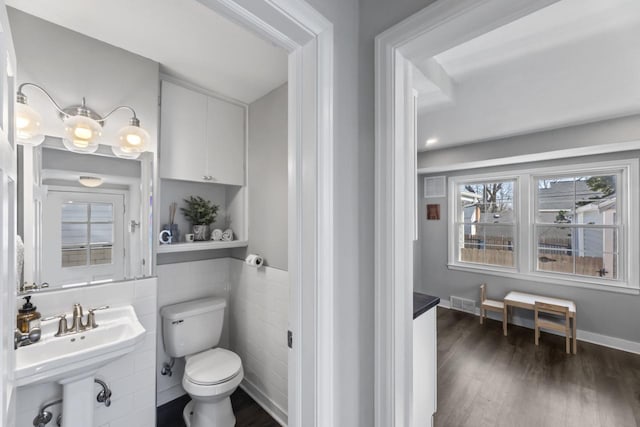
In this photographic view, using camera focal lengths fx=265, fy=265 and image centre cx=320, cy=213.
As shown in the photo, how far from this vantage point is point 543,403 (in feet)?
6.72

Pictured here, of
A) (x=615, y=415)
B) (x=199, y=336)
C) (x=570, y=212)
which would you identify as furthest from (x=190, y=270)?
(x=570, y=212)

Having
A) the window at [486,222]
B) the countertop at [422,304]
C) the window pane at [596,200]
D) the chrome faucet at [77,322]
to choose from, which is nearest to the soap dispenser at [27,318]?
the chrome faucet at [77,322]

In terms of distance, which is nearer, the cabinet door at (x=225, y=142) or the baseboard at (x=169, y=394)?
the baseboard at (x=169, y=394)

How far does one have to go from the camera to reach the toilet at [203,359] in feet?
5.50

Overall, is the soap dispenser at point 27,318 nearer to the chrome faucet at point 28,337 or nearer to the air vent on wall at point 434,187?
the chrome faucet at point 28,337

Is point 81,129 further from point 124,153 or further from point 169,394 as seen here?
A: point 169,394

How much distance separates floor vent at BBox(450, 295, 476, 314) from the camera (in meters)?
3.85

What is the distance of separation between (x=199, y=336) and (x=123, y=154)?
4.54ft

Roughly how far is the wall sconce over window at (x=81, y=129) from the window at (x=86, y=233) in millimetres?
→ 341

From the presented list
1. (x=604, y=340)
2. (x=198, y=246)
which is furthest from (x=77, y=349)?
(x=604, y=340)

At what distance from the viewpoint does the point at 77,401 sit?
1331mm

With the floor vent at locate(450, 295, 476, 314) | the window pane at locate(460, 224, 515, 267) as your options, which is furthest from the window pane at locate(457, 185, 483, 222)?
the floor vent at locate(450, 295, 476, 314)

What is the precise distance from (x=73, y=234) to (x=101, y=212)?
0.18 meters

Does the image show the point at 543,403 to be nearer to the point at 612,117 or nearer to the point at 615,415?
the point at 615,415
